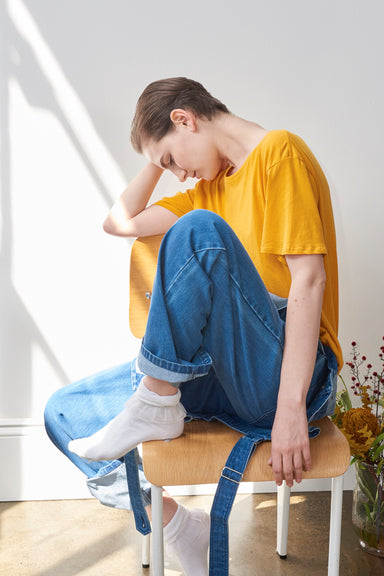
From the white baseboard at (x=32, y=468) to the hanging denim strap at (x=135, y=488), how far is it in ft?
2.16

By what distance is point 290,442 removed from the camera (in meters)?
1.01

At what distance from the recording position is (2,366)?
1.82 meters

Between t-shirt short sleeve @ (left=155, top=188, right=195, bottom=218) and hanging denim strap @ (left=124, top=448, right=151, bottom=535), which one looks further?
t-shirt short sleeve @ (left=155, top=188, right=195, bottom=218)

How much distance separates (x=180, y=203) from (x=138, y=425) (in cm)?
61

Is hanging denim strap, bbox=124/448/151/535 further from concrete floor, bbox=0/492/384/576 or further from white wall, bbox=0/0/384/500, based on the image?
white wall, bbox=0/0/384/500

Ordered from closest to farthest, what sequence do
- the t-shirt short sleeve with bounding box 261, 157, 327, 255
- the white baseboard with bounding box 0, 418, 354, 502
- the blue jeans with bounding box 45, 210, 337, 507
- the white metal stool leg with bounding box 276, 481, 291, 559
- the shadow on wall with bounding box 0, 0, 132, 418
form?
the blue jeans with bounding box 45, 210, 337, 507 → the t-shirt short sleeve with bounding box 261, 157, 327, 255 → the white metal stool leg with bounding box 276, 481, 291, 559 → the shadow on wall with bounding box 0, 0, 132, 418 → the white baseboard with bounding box 0, 418, 354, 502

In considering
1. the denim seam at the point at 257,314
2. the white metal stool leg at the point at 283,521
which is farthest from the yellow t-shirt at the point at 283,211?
the white metal stool leg at the point at 283,521

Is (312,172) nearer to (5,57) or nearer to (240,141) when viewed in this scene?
(240,141)

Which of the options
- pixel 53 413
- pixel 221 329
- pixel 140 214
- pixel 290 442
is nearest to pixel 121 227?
pixel 140 214

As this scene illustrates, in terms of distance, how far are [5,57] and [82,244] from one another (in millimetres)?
543

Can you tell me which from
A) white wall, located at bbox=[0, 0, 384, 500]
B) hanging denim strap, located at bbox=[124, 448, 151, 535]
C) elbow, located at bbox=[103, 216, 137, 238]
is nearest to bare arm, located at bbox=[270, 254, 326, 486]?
hanging denim strap, located at bbox=[124, 448, 151, 535]

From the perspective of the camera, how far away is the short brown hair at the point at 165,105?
1.23m

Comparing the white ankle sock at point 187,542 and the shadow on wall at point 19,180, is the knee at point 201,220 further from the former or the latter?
the shadow on wall at point 19,180

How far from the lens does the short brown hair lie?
1.23 m
